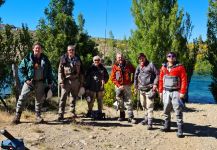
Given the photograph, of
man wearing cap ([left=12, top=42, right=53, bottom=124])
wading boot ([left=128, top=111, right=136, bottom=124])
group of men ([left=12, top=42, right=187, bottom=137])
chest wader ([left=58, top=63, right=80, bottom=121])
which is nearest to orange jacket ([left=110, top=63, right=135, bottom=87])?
group of men ([left=12, top=42, right=187, bottom=137])

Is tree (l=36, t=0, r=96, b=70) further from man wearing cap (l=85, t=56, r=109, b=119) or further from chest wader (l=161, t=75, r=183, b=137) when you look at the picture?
chest wader (l=161, t=75, r=183, b=137)

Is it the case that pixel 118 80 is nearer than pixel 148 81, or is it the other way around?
pixel 148 81

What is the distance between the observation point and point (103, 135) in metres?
10.0

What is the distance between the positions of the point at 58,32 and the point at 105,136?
455 inches

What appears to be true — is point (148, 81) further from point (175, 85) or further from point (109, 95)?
point (109, 95)

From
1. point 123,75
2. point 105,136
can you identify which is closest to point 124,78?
point 123,75

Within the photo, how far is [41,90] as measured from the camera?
10.6 metres

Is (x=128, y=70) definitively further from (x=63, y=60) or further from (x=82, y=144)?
(x=82, y=144)

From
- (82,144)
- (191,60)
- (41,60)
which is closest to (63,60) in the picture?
(41,60)

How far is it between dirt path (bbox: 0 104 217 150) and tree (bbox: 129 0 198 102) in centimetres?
498

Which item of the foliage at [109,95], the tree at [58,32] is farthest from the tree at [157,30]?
the tree at [58,32]

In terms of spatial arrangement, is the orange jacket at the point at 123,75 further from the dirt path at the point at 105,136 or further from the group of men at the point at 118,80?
the dirt path at the point at 105,136

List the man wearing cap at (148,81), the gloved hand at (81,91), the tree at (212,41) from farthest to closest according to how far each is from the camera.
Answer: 1. the tree at (212,41)
2. the gloved hand at (81,91)
3. the man wearing cap at (148,81)

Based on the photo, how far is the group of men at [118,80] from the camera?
10.1 meters
